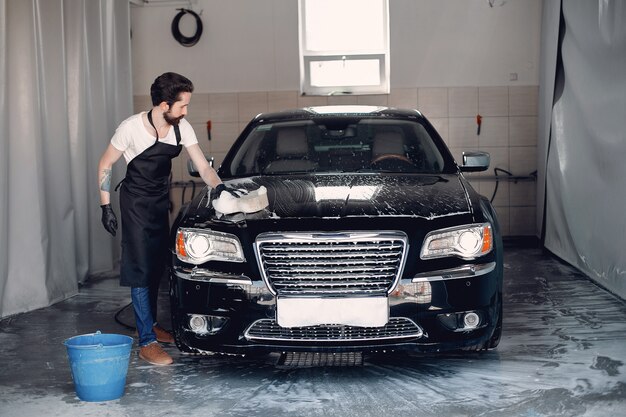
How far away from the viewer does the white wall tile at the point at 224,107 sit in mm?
9258

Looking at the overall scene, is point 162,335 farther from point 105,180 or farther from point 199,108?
point 199,108

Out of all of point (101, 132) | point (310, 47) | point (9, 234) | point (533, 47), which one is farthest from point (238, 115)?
point (9, 234)

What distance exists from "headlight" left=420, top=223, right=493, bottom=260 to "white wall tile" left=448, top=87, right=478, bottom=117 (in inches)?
202

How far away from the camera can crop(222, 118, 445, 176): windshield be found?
16.9ft

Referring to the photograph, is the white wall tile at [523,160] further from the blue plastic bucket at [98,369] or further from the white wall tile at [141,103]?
the blue plastic bucket at [98,369]

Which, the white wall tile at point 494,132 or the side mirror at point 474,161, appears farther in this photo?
the white wall tile at point 494,132

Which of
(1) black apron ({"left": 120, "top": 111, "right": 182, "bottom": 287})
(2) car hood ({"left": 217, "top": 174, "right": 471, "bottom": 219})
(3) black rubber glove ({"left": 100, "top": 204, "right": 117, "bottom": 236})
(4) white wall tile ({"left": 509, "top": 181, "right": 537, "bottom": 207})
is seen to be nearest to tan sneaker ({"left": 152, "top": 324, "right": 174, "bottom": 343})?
(1) black apron ({"left": 120, "top": 111, "right": 182, "bottom": 287})

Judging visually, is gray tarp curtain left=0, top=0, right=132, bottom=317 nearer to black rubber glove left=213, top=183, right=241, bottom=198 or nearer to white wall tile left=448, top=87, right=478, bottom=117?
black rubber glove left=213, top=183, right=241, bottom=198

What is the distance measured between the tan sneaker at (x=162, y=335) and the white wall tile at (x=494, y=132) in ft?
16.1

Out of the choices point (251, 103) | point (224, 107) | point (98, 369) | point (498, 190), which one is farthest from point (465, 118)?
point (98, 369)

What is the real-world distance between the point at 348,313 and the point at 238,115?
5559 mm

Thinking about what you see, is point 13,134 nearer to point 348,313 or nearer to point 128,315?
point 128,315

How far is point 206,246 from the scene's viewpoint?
4.21 meters

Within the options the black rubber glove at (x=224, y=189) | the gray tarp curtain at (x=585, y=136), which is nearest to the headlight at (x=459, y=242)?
the black rubber glove at (x=224, y=189)
